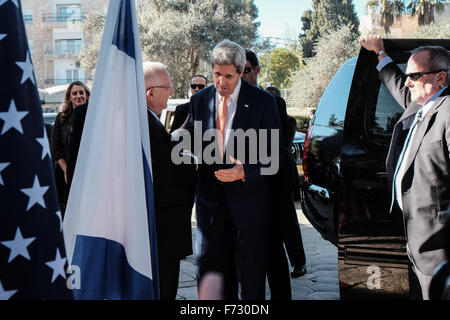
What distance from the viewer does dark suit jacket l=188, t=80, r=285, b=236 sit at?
3.12m

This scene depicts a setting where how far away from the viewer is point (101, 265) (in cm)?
246

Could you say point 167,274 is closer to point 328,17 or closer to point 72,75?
point 72,75

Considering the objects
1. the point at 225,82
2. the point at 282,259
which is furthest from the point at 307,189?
the point at 225,82

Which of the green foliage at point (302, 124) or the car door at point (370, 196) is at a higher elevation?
the car door at point (370, 196)

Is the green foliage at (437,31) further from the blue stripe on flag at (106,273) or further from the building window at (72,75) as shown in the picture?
the building window at (72,75)

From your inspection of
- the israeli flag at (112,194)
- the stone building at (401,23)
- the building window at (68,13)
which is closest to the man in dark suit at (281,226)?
the israeli flag at (112,194)

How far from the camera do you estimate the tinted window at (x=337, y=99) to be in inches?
175

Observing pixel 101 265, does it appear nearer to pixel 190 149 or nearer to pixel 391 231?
pixel 190 149

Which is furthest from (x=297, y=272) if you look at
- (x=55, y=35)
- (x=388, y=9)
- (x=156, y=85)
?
(x=55, y=35)

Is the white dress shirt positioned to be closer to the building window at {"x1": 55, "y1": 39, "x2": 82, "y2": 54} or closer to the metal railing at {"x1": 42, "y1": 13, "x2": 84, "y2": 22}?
the metal railing at {"x1": 42, "y1": 13, "x2": 84, "y2": 22}

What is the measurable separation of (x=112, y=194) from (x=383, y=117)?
78.0 inches

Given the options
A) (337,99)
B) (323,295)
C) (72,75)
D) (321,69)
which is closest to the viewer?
(323,295)

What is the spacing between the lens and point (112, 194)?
8.00 ft

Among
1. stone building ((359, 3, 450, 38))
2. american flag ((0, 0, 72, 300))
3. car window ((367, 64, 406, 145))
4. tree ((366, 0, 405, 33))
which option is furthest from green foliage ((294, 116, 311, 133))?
american flag ((0, 0, 72, 300))
